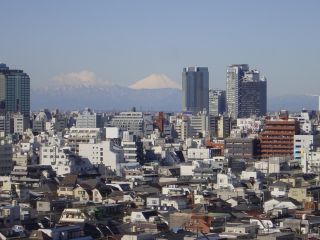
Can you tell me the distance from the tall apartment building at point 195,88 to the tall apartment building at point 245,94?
44.5 ft

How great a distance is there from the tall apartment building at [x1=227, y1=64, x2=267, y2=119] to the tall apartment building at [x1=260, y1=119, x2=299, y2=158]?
136 ft

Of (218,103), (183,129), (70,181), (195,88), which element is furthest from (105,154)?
(195,88)

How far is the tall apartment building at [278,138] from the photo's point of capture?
49.2 m

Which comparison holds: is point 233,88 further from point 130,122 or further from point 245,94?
point 130,122

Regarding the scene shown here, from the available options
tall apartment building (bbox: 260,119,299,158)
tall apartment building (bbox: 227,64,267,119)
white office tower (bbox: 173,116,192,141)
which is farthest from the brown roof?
tall apartment building (bbox: 227,64,267,119)

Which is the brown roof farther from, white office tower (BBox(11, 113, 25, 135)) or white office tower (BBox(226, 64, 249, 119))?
white office tower (BBox(226, 64, 249, 119))

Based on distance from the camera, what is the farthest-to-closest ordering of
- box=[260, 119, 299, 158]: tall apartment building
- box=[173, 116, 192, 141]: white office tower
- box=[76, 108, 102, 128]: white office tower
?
1. box=[76, 108, 102, 128]: white office tower
2. box=[173, 116, 192, 141]: white office tower
3. box=[260, 119, 299, 158]: tall apartment building

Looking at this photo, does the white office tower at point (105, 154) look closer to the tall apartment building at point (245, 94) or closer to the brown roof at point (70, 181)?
the brown roof at point (70, 181)

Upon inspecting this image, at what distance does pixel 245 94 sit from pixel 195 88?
15684 mm

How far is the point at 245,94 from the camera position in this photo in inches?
3691

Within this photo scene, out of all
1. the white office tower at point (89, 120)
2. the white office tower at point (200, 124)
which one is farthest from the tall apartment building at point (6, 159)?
the white office tower at point (89, 120)

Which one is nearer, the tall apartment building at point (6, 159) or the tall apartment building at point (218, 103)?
the tall apartment building at point (6, 159)

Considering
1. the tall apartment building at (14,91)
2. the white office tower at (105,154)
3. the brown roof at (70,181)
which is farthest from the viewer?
the tall apartment building at (14,91)

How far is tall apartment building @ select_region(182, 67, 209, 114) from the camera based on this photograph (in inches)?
4267
